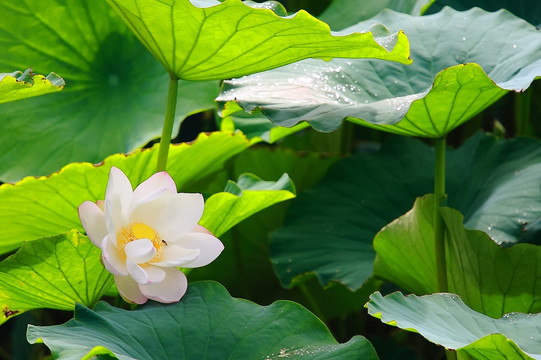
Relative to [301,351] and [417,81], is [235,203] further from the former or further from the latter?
[417,81]

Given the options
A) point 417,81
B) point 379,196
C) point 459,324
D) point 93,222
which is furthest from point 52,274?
point 379,196

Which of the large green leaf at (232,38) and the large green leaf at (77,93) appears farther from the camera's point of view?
the large green leaf at (77,93)

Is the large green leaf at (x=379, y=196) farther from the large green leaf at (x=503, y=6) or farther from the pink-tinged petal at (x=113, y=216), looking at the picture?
the pink-tinged petal at (x=113, y=216)

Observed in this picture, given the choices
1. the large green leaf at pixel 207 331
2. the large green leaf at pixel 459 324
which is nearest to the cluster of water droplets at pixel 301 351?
the large green leaf at pixel 207 331

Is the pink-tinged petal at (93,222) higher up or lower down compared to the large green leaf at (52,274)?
higher up

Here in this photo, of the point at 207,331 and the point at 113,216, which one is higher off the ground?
the point at 113,216

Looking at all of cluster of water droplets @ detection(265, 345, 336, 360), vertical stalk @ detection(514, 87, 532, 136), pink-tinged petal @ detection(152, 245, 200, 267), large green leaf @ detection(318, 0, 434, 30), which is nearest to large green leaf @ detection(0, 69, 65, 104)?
pink-tinged petal @ detection(152, 245, 200, 267)

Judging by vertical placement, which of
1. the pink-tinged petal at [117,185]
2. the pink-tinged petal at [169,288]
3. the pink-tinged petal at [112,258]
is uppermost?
the pink-tinged petal at [117,185]
